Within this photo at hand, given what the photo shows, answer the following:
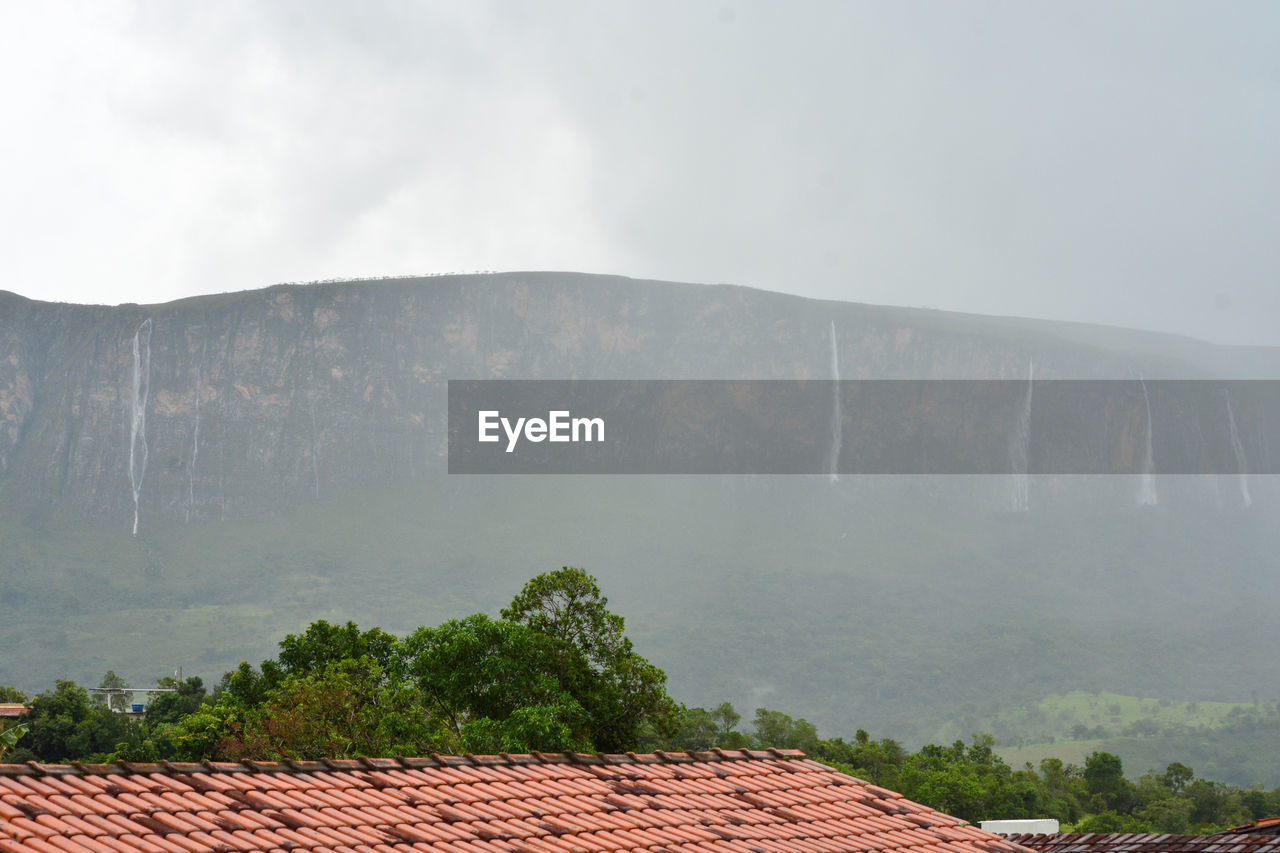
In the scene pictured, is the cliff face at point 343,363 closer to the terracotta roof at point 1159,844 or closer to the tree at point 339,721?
the tree at point 339,721

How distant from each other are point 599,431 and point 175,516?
48.0 meters

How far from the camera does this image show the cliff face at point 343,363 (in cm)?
13212

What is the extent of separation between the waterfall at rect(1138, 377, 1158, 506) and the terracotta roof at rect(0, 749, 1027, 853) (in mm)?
135036

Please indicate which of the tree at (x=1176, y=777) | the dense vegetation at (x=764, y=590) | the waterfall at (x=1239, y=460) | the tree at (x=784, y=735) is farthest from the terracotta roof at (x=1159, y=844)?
the waterfall at (x=1239, y=460)

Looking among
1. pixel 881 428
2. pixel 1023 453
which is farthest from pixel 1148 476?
pixel 881 428

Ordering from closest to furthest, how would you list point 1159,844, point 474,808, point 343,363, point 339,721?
point 474,808 < point 1159,844 < point 339,721 < point 343,363

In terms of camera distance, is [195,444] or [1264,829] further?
[195,444]

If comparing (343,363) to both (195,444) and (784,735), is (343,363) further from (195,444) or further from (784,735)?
(784,735)

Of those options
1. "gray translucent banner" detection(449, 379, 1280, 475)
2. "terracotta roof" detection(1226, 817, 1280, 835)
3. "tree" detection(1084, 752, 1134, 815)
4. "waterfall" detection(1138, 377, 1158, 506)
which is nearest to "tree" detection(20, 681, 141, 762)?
"terracotta roof" detection(1226, 817, 1280, 835)

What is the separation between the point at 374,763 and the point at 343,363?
142m

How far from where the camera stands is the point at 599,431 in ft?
478

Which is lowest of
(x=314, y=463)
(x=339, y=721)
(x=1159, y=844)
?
(x=1159, y=844)

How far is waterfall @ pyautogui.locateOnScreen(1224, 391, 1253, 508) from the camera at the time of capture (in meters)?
137

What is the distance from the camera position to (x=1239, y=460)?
141875mm
